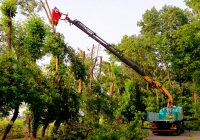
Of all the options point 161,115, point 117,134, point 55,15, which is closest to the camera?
point 117,134

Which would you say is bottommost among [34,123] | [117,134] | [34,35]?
[117,134]

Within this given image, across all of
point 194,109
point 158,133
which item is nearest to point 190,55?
point 194,109

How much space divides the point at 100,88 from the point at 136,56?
52.7 feet

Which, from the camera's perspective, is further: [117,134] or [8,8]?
[117,134]

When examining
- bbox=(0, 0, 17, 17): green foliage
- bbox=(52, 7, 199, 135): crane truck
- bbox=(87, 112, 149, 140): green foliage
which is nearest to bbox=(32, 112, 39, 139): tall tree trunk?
bbox=(87, 112, 149, 140): green foliage

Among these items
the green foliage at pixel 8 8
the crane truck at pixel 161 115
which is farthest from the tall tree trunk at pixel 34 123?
the crane truck at pixel 161 115

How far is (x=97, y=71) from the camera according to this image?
29.0 metres

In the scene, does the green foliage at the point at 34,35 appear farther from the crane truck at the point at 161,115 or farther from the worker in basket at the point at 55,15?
the crane truck at the point at 161,115

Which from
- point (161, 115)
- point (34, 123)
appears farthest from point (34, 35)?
point (161, 115)

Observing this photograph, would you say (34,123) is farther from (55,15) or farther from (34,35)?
(55,15)

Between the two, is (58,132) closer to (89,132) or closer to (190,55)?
(89,132)

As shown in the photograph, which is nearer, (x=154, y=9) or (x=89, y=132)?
(x=89, y=132)

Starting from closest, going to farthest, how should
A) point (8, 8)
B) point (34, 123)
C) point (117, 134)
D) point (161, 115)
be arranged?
point (8, 8) → point (117, 134) → point (34, 123) → point (161, 115)

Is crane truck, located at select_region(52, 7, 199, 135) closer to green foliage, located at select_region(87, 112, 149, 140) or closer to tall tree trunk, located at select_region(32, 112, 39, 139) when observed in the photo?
green foliage, located at select_region(87, 112, 149, 140)
